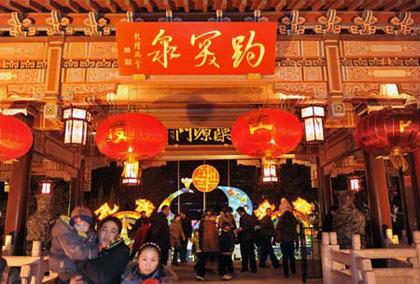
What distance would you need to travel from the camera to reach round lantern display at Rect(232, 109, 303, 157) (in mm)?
5020

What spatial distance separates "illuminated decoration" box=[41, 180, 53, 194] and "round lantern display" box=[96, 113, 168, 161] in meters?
7.88

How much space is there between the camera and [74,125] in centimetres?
606

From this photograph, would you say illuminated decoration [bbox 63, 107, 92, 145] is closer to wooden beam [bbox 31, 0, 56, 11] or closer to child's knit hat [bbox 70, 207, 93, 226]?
wooden beam [bbox 31, 0, 56, 11]

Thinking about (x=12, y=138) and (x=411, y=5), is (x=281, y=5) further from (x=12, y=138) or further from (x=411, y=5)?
(x=12, y=138)

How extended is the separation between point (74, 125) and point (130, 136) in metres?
1.51

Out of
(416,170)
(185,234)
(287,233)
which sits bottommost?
(185,234)

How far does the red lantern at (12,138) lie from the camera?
192 inches

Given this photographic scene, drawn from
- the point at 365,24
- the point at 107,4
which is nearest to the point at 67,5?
the point at 107,4

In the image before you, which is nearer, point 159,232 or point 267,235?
point 159,232

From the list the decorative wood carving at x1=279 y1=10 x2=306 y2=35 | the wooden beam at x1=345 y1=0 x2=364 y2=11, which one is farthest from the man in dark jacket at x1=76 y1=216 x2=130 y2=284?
the wooden beam at x1=345 y1=0 x2=364 y2=11

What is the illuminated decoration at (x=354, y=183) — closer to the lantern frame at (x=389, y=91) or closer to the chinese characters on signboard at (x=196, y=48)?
the lantern frame at (x=389, y=91)

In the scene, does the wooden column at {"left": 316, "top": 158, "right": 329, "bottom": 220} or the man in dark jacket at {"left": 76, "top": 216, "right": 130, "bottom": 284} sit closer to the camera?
the man in dark jacket at {"left": 76, "top": 216, "right": 130, "bottom": 284}

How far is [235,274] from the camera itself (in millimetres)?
9133

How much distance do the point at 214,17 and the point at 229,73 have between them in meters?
0.85
